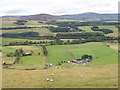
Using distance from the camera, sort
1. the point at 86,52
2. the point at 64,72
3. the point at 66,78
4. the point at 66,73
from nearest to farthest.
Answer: the point at 66,78 → the point at 66,73 → the point at 64,72 → the point at 86,52

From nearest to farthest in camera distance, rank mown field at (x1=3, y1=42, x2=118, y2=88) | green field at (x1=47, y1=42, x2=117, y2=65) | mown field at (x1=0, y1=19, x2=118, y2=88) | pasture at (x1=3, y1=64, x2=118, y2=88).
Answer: pasture at (x1=3, y1=64, x2=118, y2=88) → mown field at (x1=3, y1=42, x2=118, y2=88) → mown field at (x1=0, y1=19, x2=118, y2=88) → green field at (x1=47, y1=42, x2=117, y2=65)

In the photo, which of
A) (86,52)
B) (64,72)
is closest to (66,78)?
(64,72)

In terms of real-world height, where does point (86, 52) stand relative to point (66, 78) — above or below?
above

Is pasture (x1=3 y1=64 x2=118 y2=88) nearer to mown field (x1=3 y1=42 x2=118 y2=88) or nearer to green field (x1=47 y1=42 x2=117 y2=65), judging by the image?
mown field (x1=3 y1=42 x2=118 y2=88)

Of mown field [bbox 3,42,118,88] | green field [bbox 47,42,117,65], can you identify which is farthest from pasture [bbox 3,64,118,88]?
green field [bbox 47,42,117,65]

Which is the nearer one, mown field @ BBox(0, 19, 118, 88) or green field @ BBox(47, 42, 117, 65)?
mown field @ BBox(0, 19, 118, 88)

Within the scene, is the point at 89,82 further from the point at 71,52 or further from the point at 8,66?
the point at 71,52

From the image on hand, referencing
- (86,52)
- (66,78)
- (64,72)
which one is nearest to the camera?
(66,78)

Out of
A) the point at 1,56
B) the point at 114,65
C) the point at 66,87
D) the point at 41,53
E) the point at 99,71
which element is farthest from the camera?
the point at 41,53

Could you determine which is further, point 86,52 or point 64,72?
point 86,52

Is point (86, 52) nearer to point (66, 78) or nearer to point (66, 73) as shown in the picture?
point (66, 73)

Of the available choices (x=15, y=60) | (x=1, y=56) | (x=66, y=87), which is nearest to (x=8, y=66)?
(x=15, y=60)
